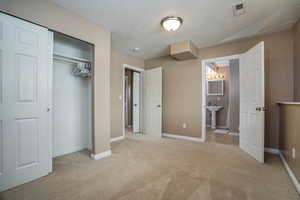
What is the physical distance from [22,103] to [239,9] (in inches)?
130

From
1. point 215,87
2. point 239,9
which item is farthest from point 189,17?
point 215,87

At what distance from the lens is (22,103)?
1786 millimetres

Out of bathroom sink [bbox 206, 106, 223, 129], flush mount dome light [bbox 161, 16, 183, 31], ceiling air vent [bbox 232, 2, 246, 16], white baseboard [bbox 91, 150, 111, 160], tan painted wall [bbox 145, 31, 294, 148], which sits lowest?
white baseboard [bbox 91, 150, 111, 160]

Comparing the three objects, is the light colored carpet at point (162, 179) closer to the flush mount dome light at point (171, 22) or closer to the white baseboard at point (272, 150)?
the white baseboard at point (272, 150)

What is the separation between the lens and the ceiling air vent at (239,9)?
203cm

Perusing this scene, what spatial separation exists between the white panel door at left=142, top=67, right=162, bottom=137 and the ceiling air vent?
7.52 ft

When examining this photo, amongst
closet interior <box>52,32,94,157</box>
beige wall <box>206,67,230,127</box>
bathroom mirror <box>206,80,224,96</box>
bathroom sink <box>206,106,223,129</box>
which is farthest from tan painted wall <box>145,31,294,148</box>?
bathroom mirror <box>206,80,224,96</box>

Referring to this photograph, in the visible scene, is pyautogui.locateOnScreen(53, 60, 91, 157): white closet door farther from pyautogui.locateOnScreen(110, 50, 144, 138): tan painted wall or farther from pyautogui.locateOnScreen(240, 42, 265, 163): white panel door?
pyautogui.locateOnScreen(240, 42, 265, 163): white panel door

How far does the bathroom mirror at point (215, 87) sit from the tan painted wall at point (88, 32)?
480cm

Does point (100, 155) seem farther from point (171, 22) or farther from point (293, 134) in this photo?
point (293, 134)

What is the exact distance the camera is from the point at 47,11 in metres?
1.95

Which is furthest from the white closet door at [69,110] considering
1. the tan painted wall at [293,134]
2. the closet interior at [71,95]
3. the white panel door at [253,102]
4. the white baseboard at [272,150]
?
the white baseboard at [272,150]

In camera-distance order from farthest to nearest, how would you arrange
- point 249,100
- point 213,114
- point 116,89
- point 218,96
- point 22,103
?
point 218,96 → point 213,114 → point 116,89 → point 249,100 → point 22,103

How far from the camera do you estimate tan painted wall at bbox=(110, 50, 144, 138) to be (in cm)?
388
